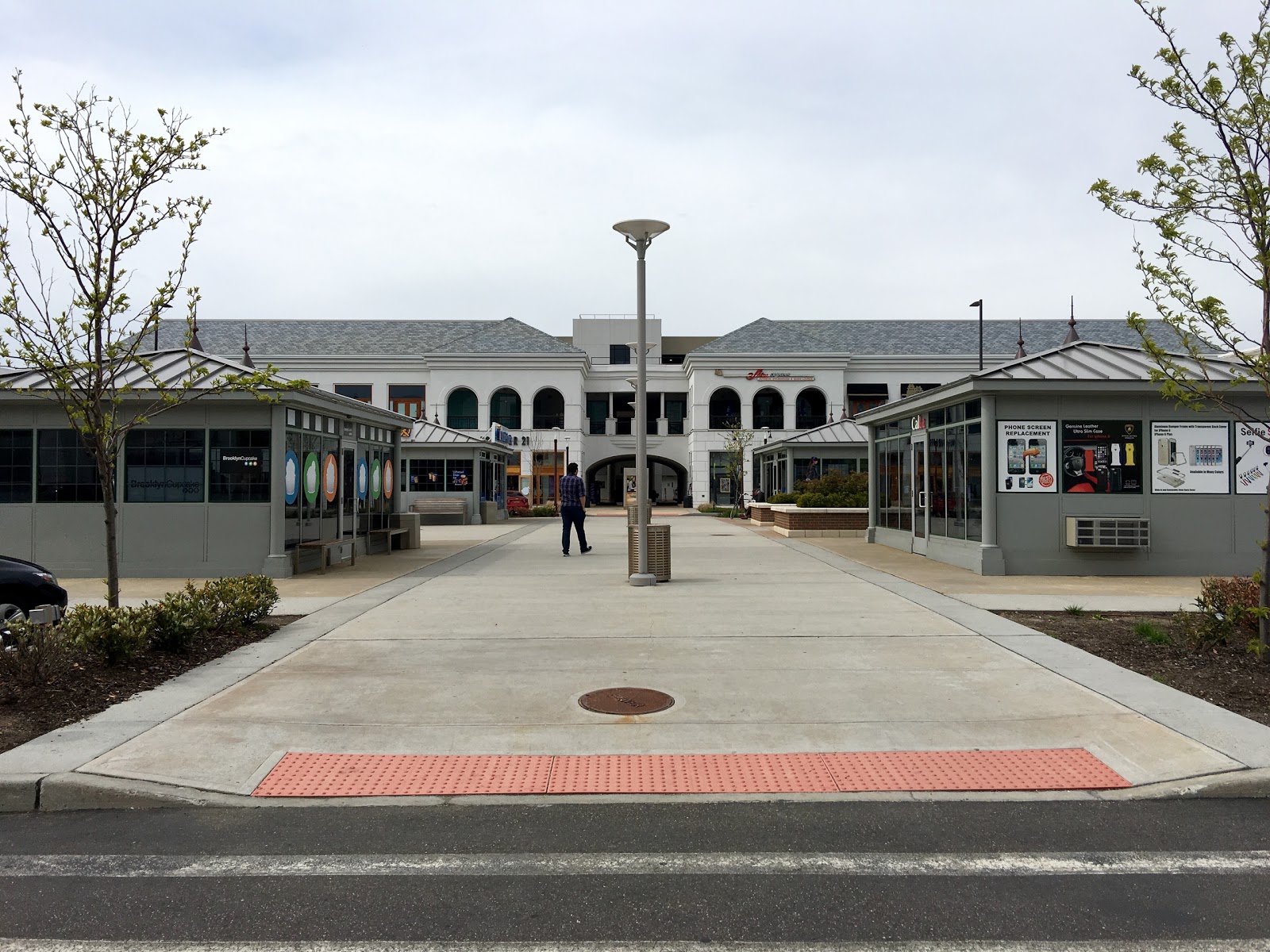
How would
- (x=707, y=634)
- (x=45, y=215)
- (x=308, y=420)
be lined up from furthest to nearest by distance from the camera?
(x=308, y=420)
(x=707, y=634)
(x=45, y=215)

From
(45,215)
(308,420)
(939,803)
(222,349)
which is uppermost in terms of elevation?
(222,349)

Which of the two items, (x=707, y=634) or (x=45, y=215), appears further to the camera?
(x=707, y=634)

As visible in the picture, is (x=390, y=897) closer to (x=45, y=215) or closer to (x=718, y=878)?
(x=718, y=878)

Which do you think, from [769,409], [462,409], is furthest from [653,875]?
[462,409]

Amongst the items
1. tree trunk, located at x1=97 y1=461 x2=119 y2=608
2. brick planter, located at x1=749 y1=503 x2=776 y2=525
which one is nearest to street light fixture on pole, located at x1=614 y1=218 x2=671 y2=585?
tree trunk, located at x1=97 y1=461 x2=119 y2=608

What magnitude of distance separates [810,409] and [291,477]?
46.9m

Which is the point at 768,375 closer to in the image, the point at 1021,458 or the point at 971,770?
the point at 1021,458

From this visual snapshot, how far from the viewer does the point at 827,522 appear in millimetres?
26172

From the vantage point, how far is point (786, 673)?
304 inches

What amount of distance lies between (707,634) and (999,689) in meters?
3.12

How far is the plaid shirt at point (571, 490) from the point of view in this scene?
18406 millimetres

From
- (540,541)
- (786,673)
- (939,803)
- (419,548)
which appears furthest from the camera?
(540,541)

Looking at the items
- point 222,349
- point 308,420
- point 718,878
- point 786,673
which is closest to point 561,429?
point 222,349

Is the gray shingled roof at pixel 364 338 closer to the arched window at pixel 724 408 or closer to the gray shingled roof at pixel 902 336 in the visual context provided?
the arched window at pixel 724 408
